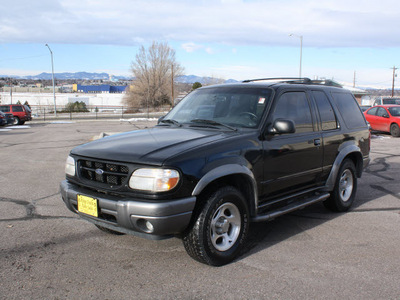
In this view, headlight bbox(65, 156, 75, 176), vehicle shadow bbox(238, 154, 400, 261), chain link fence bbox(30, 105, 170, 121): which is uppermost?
headlight bbox(65, 156, 75, 176)

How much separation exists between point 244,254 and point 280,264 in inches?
17.1

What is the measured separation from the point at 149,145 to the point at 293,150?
1823mm

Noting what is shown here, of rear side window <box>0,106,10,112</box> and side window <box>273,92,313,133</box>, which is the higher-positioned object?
side window <box>273,92,313,133</box>

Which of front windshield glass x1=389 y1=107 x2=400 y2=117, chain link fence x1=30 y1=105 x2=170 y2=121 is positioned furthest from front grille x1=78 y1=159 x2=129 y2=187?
chain link fence x1=30 y1=105 x2=170 y2=121

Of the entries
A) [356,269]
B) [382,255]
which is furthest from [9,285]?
[382,255]

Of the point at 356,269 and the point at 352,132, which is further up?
the point at 352,132

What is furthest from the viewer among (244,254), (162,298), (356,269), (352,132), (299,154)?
(352,132)

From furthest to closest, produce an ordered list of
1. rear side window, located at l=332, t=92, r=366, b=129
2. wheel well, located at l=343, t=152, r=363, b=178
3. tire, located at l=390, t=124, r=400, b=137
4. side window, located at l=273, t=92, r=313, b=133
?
tire, located at l=390, t=124, r=400, b=137 → wheel well, located at l=343, t=152, r=363, b=178 → rear side window, located at l=332, t=92, r=366, b=129 → side window, located at l=273, t=92, r=313, b=133

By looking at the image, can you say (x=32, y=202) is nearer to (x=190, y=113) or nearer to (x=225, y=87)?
(x=190, y=113)

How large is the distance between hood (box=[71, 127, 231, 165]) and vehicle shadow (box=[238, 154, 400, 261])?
136 cm

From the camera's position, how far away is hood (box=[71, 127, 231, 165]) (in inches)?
141

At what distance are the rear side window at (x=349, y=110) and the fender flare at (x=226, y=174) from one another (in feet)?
7.87

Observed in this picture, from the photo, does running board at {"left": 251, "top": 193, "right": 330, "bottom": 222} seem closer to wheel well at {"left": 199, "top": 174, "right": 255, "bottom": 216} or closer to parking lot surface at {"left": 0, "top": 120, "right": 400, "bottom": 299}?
wheel well at {"left": 199, "top": 174, "right": 255, "bottom": 216}

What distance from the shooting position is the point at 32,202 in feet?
20.6
